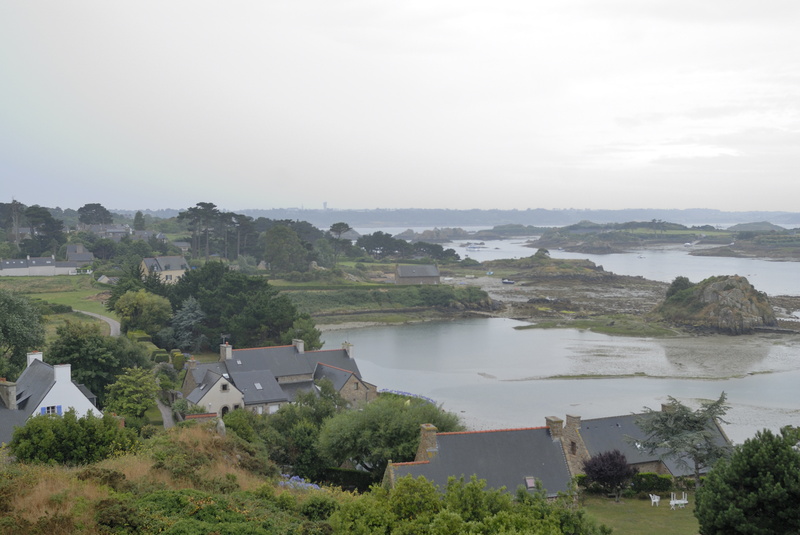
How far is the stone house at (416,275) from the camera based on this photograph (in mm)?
74625

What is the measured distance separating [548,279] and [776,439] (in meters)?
78.5

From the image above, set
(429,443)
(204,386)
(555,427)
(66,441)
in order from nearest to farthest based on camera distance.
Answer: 1. (66,441)
2. (429,443)
3. (555,427)
4. (204,386)

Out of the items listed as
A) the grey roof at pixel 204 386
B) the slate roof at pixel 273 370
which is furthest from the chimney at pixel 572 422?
the grey roof at pixel 204 386

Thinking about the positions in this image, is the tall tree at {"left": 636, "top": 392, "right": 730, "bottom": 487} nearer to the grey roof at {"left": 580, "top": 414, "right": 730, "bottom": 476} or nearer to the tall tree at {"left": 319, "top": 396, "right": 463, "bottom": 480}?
the grey roof at {"left": 580, "top": 414, "right": 730, "bottom": 476}

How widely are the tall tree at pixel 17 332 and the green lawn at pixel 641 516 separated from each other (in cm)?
2168

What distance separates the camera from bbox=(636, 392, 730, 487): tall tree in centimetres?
1802

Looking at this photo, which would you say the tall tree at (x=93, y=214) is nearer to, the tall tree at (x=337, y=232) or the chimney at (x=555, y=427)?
the tall tree at (x=337, y=232)

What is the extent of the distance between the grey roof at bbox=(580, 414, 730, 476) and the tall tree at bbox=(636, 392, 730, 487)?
0.15 metres

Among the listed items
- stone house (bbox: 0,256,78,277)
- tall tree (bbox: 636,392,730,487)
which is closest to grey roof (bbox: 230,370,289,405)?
tall tree (bbox: 636,392,730,487)

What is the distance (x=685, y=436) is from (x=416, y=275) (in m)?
57.0

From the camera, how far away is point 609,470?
17328 millimetres

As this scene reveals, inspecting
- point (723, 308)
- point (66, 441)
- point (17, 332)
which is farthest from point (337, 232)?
point (66, 441)

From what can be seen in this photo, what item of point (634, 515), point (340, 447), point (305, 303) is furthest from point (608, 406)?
point (305, 303)

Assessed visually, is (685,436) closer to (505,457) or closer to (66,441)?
(505,457)
